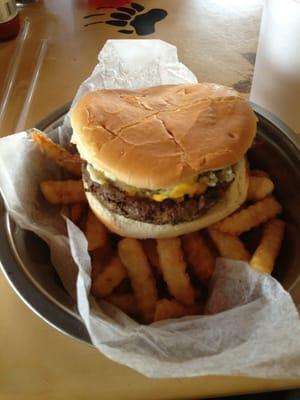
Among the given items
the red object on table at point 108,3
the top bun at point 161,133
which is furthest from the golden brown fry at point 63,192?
the red object on table at point 108,3

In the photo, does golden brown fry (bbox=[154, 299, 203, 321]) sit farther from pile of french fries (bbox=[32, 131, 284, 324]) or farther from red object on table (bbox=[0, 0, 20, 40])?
red object on table (bbox=[0, 0, 20, 40])

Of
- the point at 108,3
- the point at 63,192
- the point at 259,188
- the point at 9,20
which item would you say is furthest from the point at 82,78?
the point at 259,188

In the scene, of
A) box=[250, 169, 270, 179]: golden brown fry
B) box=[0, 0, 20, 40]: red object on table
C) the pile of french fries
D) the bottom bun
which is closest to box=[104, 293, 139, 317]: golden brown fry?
the pile of french fries

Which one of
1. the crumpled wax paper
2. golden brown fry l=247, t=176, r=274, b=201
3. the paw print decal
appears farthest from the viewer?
the paw print decal

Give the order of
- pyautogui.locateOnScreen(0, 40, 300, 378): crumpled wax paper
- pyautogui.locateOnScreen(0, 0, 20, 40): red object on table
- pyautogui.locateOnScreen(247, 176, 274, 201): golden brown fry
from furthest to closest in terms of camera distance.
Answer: pyautogui.locateOnScreen(0, 0, 20, 40): red object on table → pyautogui.locateOnScreen(247, 176, 274, 201): golden brown fry → pyautogui.locateOnScreen(0, 40, 300, 378): crumpled wax paper

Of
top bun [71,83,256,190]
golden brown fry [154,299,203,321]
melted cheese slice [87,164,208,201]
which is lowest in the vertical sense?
golden brown fry [154,299,203,321]

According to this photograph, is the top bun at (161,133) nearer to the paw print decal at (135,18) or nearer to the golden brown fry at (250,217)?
the golden brown fry at (250,217)

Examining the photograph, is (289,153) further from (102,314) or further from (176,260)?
(102,314)

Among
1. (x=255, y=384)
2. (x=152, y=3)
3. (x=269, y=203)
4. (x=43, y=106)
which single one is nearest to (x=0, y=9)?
(x=43, y=106)
